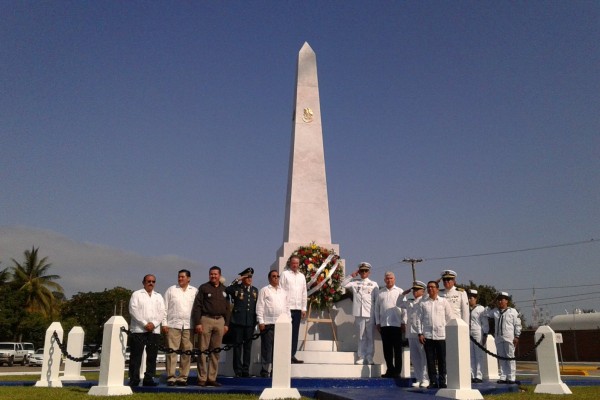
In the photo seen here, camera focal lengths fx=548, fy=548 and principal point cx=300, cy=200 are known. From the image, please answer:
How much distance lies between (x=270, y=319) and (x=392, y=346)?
2.12 meters

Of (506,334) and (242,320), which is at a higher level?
(242,320)

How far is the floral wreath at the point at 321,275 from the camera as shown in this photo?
10.6 m

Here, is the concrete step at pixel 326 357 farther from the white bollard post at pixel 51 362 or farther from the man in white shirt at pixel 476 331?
the white bollard post at pixel 51 362

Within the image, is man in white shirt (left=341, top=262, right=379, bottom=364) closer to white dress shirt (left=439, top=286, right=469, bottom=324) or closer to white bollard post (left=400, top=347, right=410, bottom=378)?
white bollard post (left=400, top=347, right=410, bottom=378)

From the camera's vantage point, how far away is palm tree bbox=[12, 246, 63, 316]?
40531mm

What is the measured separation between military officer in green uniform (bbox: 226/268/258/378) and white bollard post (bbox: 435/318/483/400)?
3.20 meters

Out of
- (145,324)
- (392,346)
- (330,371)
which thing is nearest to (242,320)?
(145,324)

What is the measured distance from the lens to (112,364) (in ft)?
24.6

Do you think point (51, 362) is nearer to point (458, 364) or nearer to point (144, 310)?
point (144, 310)

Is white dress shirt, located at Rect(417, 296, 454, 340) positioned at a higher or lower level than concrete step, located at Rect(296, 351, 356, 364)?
higher

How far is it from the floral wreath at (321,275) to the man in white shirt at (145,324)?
3291 mm

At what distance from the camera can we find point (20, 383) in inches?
391

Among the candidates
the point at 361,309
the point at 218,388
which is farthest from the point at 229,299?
the point at 361,309

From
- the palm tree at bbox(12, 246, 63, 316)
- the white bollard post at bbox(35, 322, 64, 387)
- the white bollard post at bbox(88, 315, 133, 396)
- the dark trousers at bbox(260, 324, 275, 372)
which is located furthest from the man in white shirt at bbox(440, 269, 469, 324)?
the palm tree at bbox(12, 246, 63, 316)
